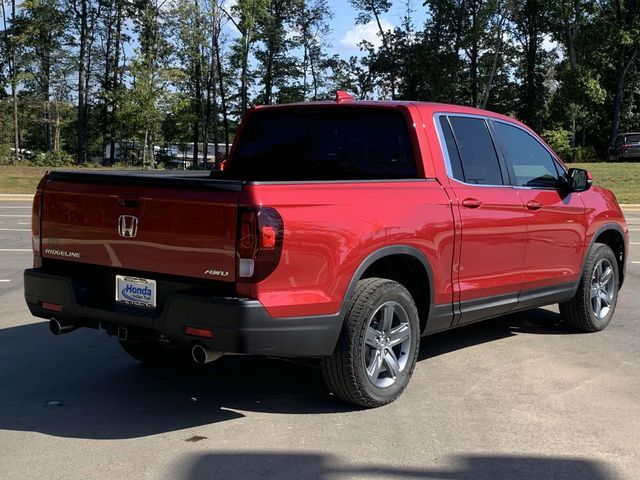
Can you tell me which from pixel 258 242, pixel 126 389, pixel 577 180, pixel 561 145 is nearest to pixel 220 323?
pixel 258 242

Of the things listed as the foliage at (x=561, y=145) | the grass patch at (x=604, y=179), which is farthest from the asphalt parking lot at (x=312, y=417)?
the foliage at (x=561, y=145)

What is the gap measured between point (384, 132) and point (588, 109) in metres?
39.2

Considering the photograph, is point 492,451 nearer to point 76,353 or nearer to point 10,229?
point 76,353

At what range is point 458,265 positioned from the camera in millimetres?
4910

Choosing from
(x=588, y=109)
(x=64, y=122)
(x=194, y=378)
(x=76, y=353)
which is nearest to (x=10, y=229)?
(x=76, y=353)

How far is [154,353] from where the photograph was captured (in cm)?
539

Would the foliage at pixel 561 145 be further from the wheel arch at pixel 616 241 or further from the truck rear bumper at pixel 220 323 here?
the truck rear bumper at pixel 220 323

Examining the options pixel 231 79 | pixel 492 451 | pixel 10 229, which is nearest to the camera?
pixel 492 451

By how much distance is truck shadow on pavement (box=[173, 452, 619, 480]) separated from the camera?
347 cm

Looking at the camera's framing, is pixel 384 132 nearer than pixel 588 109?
Yes

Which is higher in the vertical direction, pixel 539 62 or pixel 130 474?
pixel 539 62

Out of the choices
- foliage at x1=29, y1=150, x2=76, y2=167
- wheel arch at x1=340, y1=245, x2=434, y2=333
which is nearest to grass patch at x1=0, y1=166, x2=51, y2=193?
foliage at x1=29, y1=150, x2=76, y2=167

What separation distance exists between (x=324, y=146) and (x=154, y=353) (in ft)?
6.70

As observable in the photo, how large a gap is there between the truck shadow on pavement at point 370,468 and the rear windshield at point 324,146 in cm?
205
